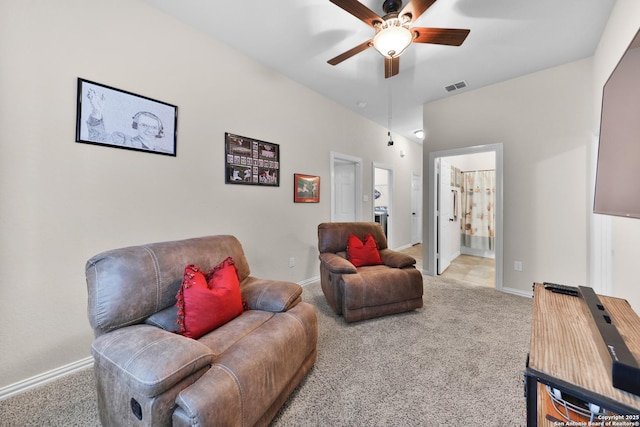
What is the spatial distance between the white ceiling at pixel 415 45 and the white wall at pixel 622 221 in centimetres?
17

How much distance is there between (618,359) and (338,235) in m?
2.43

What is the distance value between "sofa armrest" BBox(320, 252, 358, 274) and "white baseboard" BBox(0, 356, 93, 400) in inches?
79.8

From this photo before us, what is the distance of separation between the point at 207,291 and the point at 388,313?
6.03 feet

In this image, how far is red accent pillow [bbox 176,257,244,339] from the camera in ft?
4.57

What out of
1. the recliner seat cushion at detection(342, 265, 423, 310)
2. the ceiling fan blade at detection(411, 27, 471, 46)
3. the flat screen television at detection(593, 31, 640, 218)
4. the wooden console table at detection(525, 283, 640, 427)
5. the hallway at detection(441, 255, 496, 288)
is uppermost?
the ceiling fan blade at detection(411, 27, 471, 46)

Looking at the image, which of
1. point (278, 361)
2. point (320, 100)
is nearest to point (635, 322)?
point (278, 361)

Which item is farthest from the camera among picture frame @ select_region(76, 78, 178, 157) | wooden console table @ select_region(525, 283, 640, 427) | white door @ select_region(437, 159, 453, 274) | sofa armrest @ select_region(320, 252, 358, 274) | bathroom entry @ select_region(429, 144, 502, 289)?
bathroom entry @ select_region(429, 144, 502, 289)

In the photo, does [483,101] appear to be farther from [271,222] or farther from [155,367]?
[155,367]

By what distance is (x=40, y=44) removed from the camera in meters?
1.62

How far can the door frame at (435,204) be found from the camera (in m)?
3.33

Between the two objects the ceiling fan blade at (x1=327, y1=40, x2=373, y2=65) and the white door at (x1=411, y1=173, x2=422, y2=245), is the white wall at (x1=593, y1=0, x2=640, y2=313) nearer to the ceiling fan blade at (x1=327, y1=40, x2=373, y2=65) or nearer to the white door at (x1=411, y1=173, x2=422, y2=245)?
the ceiling fan blade at (x1=327, y1=40, x2=373, y2=65)

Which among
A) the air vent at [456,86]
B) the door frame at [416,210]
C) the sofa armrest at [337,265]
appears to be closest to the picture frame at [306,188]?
the sofa armrest at [337,265]

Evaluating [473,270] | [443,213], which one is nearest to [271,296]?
[443,213]

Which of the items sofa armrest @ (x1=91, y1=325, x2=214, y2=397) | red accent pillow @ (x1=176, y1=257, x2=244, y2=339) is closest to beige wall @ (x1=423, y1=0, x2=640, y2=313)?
red accent pillow @ (x1=176, y1=257, x2=244, y2=339)
